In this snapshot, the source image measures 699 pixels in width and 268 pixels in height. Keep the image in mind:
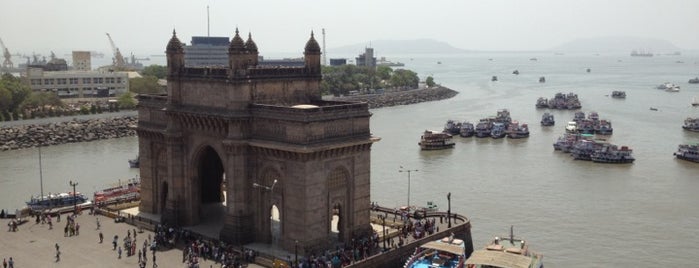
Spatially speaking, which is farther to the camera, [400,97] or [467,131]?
[400,97]

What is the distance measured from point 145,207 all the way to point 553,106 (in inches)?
4698

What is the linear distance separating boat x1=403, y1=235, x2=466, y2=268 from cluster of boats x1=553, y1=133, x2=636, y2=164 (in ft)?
165

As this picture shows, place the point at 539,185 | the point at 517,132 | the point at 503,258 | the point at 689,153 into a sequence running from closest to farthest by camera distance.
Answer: the point at 503,258 → the point at 539,185 → the point at 689,153 → the point at 517,132

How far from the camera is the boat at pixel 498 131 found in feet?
365

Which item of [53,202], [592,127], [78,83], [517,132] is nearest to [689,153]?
[592,127]

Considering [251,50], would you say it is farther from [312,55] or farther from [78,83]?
[78,83]

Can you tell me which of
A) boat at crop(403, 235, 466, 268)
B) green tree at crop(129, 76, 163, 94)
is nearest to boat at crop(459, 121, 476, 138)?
boat at crop(403, 235, 466, 268)

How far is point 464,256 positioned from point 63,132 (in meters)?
80.1

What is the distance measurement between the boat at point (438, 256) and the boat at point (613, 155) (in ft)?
164

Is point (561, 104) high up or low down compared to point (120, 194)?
up

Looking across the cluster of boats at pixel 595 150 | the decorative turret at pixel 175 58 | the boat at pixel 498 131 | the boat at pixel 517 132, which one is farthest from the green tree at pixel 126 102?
the decorative turret at pixel 175 58

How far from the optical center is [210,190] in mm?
52312

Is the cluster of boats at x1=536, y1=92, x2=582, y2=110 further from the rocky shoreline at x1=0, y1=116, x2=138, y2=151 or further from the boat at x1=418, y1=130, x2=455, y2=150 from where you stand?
the rocky shoreline at x1=0, y1=116, x2=138, y2=151

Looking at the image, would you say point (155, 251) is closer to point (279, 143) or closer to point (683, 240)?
point (279, 143)
